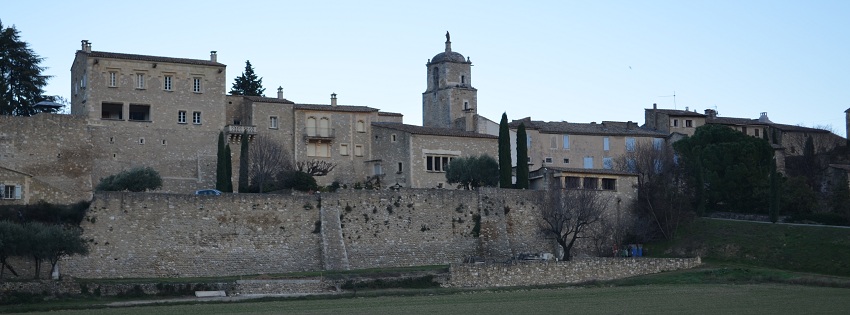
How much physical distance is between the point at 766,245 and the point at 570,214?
34.1 ft

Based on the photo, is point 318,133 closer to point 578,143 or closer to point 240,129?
point 240,129

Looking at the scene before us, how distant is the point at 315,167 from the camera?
82.6 metres

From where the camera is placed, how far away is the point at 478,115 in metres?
94.4

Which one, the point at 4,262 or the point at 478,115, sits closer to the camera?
the point at 4,262

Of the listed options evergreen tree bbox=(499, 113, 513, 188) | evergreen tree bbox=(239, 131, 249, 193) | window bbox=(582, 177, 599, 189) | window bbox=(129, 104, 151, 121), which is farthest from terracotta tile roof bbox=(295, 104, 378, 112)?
window bbox=(582, 177, 599, 189)

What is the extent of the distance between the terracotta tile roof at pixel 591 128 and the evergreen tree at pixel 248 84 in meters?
19.2

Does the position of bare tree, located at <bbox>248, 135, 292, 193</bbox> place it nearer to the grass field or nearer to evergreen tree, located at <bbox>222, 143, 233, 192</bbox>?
evergreen tree, located at <bbox>222, 143, 233, 192</bbox>

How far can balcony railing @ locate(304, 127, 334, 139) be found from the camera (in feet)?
278

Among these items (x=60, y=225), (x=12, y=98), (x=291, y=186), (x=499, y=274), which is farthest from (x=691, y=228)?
(x=12, y=98)

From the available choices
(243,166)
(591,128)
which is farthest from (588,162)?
(243,166)

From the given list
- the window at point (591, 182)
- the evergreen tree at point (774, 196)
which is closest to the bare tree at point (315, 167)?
the window at point (591, 182)

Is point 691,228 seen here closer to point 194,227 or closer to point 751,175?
point 751,175

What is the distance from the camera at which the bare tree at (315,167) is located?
82562 millimetres

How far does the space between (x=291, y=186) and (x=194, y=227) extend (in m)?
11.9
